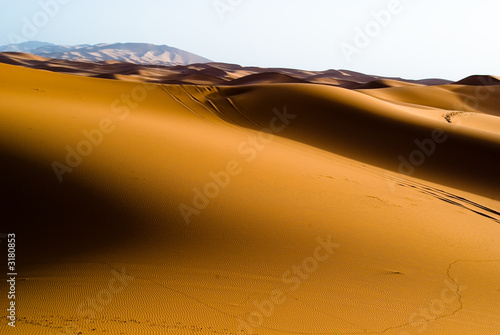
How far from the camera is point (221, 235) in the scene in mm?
4691

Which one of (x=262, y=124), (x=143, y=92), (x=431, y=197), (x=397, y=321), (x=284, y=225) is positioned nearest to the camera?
(x=397, y=321)

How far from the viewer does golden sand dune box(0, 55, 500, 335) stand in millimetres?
3357

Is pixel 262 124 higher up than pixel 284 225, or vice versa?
pixel 262 124

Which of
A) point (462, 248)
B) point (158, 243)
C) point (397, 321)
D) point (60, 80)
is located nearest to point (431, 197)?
point (462, 248)

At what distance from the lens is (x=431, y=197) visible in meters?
7.89

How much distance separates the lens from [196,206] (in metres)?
5.22

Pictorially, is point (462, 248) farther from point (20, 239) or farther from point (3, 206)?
point (3, 206)

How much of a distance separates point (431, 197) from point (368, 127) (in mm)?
5950

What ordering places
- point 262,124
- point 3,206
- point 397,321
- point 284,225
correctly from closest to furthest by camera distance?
point 397,321
point 3,206
point 284,225
point 262,124

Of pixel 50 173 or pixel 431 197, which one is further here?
pixel 431 197

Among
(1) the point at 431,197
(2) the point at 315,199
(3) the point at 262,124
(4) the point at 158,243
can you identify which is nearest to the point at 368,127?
(3) the point at 262,124

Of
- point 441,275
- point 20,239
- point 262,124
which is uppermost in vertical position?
point 262,124

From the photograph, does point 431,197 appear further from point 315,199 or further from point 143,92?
point 143,92

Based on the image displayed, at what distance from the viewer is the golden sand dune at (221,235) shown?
3.36 m
